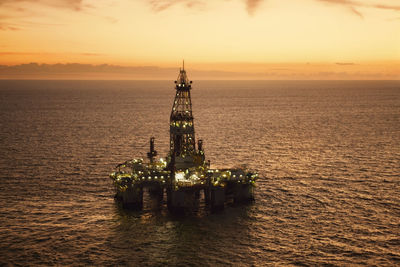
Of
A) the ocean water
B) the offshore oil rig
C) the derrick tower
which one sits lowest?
the ocean water

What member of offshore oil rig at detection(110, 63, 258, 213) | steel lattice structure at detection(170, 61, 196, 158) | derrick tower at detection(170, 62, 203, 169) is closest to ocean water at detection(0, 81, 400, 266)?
offshore oil rig at detection(110, 63, 258, 213)

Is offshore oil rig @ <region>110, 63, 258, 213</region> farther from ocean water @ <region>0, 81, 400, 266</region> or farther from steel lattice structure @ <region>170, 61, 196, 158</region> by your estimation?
ocean water @ <region>0, 81, 400, 266</region>

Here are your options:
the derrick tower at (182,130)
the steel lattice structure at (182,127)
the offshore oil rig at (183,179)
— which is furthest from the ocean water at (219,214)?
the steel lattice structure at (182,127)

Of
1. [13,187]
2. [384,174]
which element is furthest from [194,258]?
[384,174]

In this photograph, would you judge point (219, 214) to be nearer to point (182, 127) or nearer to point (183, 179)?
point (183, 179)

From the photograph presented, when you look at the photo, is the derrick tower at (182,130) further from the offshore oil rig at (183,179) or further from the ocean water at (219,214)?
the ocean water at (219,214)

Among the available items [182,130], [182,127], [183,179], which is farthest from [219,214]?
[182,127]

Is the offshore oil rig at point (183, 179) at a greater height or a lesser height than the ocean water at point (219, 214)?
greater

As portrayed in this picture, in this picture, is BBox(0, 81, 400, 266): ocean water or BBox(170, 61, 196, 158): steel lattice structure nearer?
BBox(0, 81, 400, 266): ocean water
